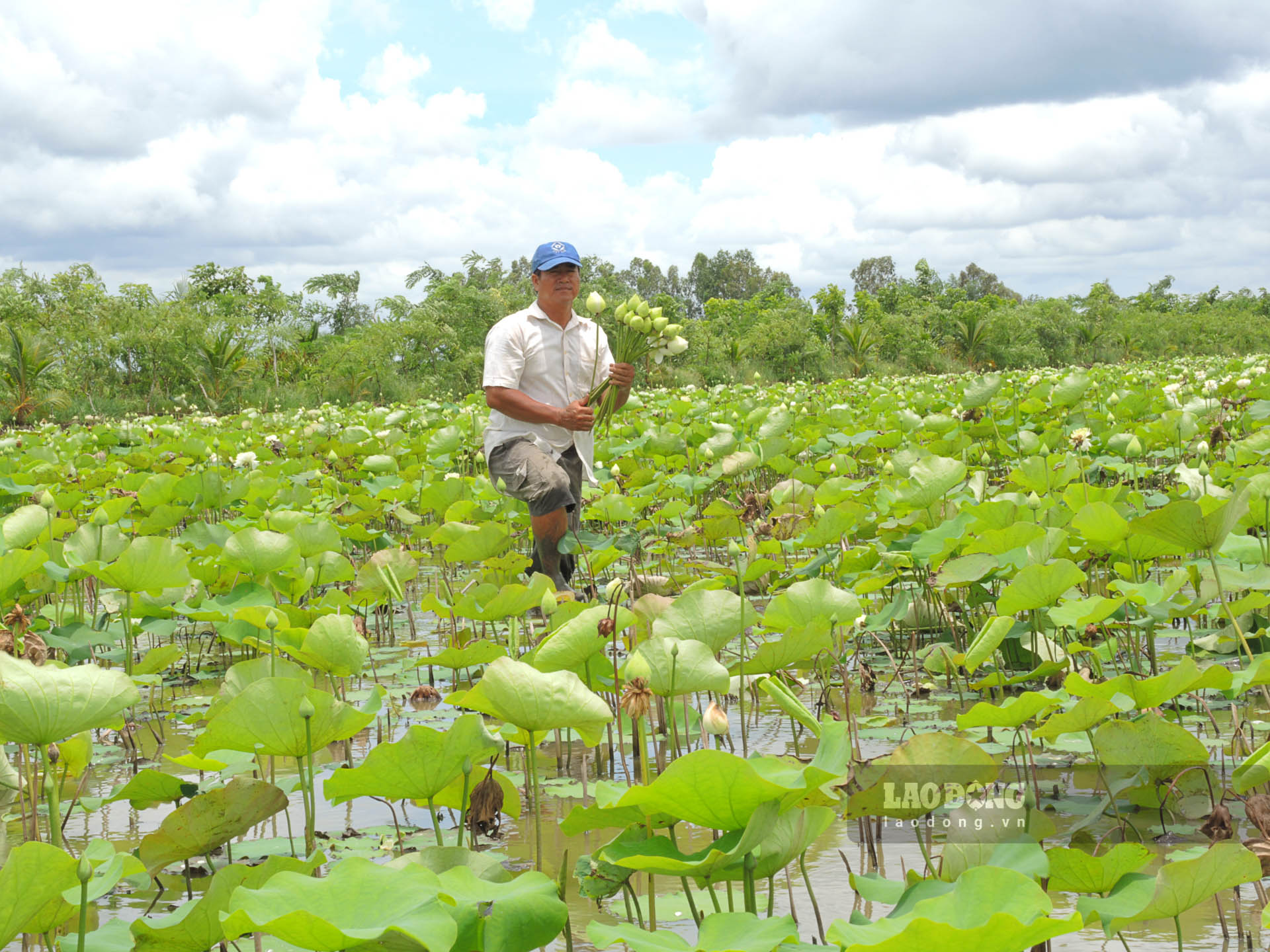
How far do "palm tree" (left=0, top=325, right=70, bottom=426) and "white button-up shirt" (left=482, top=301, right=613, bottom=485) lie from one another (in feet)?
44.2

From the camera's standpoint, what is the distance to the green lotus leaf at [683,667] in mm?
1597

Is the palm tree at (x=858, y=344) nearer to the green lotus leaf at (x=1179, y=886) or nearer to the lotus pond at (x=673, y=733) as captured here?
the lotus pond at (x=673, y=733)

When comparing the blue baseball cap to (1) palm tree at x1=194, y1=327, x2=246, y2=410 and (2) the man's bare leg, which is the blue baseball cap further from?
(1) palm tree at x1=194, y1=327, x2=246, y2=410

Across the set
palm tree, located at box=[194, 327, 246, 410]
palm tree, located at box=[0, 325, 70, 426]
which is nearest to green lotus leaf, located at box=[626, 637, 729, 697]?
palm tree, located at box=[0, 325, 70, 426]

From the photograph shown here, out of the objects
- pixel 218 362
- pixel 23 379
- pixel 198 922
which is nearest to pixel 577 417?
pixel 198 922

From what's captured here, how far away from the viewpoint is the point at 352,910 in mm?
1019

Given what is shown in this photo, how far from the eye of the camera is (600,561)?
3.24m

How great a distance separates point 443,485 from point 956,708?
2298 millimetres

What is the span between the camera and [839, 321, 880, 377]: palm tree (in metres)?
24.5

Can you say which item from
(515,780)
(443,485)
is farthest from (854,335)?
(515,780)

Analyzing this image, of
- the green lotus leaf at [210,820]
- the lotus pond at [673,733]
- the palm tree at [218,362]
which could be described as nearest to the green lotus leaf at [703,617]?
the lotus pond at [673,733]

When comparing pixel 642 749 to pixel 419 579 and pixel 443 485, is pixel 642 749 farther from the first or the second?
pixel 419 579

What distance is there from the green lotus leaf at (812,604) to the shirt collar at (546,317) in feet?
7.26

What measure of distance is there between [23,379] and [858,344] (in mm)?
16945
